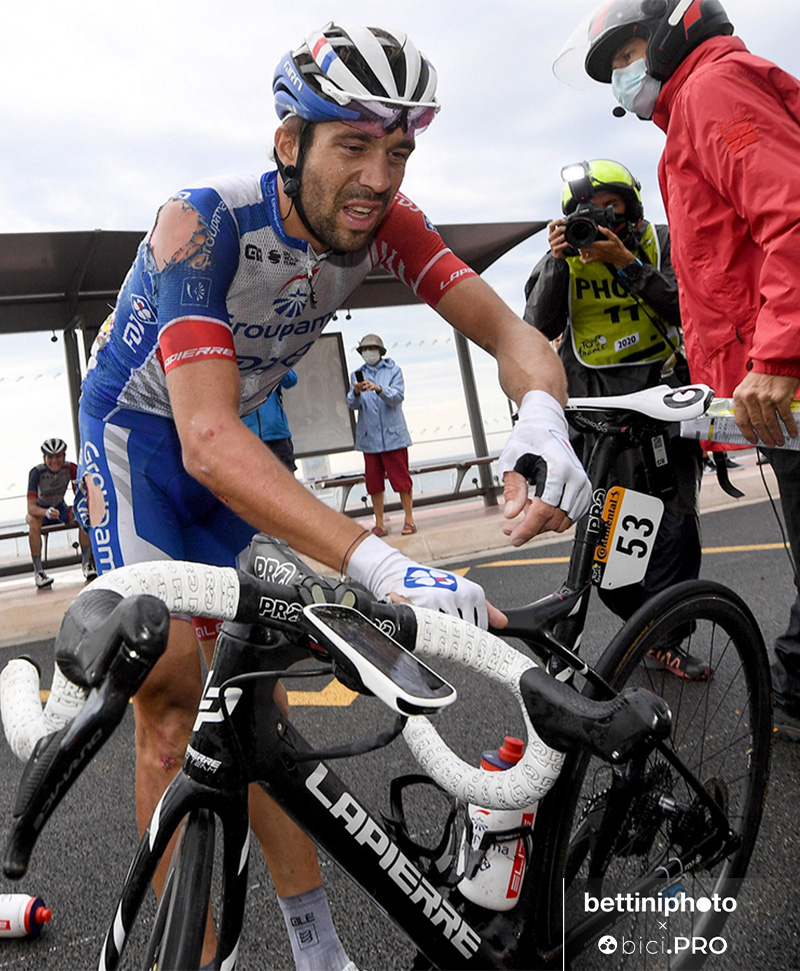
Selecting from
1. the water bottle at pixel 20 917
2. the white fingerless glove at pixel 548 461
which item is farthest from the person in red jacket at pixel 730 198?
the water bottle at pixel 20 917

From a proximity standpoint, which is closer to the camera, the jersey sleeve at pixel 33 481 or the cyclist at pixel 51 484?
the cyclist at pixel 51 484

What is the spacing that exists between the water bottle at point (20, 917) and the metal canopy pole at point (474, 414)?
7723mm

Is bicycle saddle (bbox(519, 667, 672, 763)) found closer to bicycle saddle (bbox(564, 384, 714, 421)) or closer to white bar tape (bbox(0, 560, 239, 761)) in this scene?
white bar tape (bbox(0, 560, 239, 761))

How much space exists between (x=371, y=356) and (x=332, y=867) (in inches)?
253

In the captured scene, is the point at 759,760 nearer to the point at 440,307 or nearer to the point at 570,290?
the point at 440,307

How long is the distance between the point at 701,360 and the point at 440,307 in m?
1.04

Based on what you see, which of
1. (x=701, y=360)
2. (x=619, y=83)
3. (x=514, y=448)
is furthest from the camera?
(x=619, y=83)

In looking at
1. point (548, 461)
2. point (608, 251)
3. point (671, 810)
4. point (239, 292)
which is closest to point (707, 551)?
point (608, 251)

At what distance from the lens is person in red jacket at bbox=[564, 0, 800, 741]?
6.54 feet

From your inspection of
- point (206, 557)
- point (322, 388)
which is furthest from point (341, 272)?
point (322, 388)

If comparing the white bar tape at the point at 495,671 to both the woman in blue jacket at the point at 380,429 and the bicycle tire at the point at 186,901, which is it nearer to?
the bicycle tire at the point at 186,901

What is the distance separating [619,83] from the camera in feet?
8.79

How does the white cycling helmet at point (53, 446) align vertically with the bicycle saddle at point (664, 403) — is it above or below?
above

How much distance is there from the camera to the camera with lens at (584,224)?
10.6 feet
